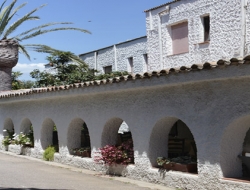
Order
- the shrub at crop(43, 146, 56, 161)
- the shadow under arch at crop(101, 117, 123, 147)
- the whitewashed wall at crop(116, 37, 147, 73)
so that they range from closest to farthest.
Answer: the shadow under arch at crop(101, 117, 123, 147)
the shrub at crop(43, 146, 56, 161)
the whitewashed wall at crop(116, 37, 147, 73)

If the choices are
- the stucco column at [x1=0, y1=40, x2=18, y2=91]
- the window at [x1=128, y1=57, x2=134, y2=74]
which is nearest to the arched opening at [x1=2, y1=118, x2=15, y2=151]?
the stucco column at [x1=0, y1=40, x2=18, y2=91]

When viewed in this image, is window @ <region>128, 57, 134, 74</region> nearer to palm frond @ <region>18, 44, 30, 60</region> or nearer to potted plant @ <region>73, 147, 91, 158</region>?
palm frond @ <region>18, 44, 30, 60</region>

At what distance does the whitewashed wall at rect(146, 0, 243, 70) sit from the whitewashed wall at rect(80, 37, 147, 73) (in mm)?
3282

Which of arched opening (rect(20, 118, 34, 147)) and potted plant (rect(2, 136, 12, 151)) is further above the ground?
arched opening (rect(20, 118, 34, 147))

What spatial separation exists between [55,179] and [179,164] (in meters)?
3.32

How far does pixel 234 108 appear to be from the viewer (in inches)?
332

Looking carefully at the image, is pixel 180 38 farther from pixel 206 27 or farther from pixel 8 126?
pixel 8 126

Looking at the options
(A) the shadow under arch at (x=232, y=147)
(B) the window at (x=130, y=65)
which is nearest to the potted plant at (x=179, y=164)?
(A) the shadow under arch at (x=232, y=147)

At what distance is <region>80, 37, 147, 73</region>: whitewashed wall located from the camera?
23589 millimetres

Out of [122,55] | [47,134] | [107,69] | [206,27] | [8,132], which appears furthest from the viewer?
[107,69]

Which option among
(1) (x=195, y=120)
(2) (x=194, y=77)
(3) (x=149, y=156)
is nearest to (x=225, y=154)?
(1) (x=195, y=120)

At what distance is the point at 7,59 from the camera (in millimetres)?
22000

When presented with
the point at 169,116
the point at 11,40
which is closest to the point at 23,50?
the point at 11,40

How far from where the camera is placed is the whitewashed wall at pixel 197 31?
16083 millimetres
